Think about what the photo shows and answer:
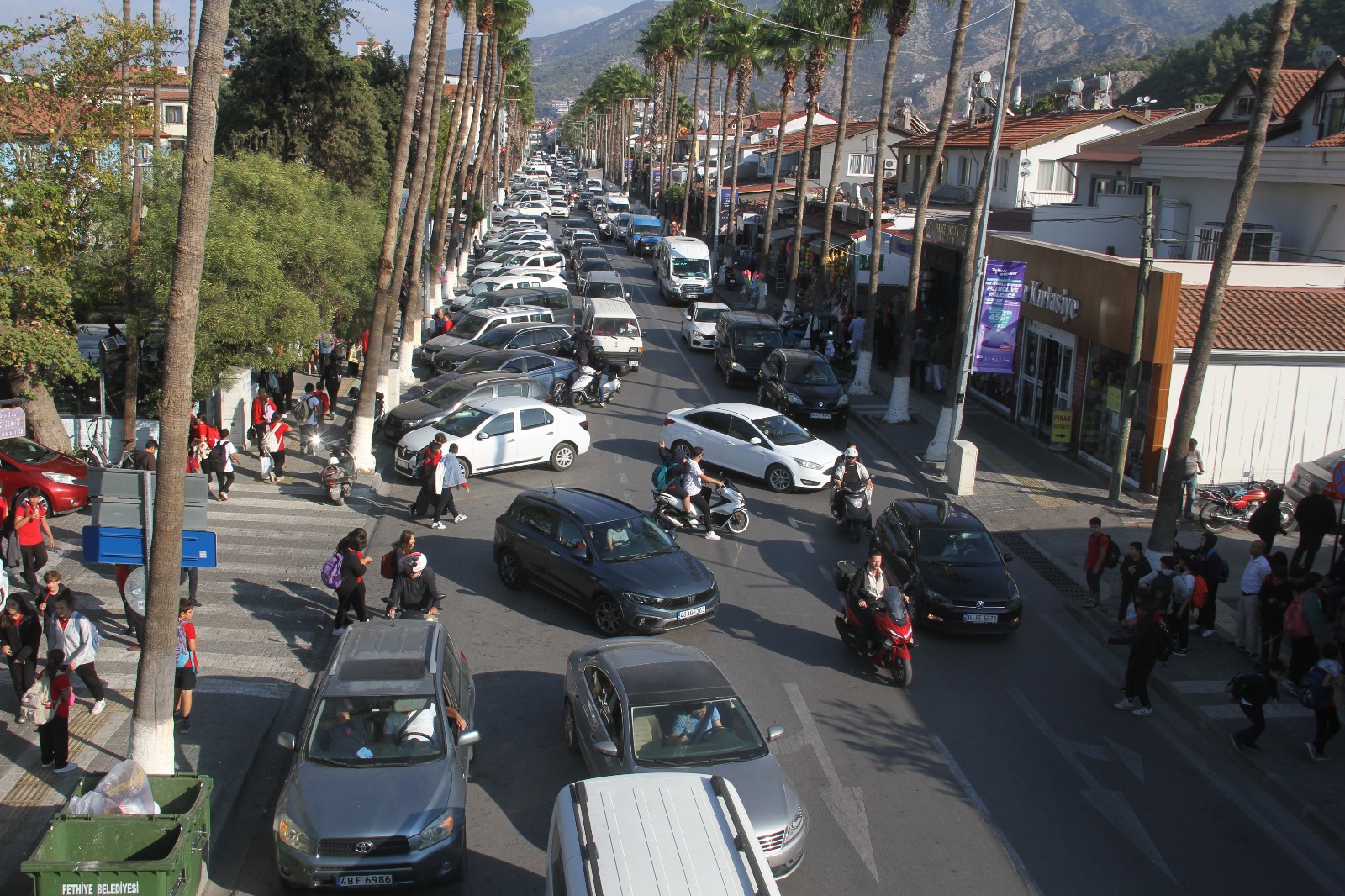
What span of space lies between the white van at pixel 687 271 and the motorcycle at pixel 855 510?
27.4m

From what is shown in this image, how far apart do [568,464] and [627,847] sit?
16.0m

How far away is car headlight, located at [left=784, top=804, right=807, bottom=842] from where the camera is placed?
8734mm

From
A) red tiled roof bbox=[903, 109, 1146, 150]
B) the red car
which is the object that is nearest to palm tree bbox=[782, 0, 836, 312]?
red tiled roof bbox=[903, 109, 1146, 150]

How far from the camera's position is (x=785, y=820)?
875 centimetres

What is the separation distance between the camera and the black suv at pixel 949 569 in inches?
563

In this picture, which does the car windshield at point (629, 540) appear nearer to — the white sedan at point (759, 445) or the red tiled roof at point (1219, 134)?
the white sedan at point (759, 445)

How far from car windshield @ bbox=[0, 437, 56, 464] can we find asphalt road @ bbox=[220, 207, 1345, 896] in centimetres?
677

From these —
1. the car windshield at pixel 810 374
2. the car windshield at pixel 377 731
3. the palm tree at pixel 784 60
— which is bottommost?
the car windshield at pixel 377 731

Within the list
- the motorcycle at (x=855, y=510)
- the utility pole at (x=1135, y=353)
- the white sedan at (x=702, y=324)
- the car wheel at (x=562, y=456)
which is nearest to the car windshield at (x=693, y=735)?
the motorcycle at (x=855, y=510)

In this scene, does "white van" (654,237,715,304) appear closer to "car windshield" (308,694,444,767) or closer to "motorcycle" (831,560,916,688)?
"motorcycle" (831,560,916,688)

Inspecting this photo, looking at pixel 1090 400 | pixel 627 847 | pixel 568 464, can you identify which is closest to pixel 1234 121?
pixel 1090 400

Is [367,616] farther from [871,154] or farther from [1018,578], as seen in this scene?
[871,154]

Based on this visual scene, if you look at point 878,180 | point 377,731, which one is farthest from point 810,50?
point 377,731

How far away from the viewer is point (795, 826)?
884 centimetres
